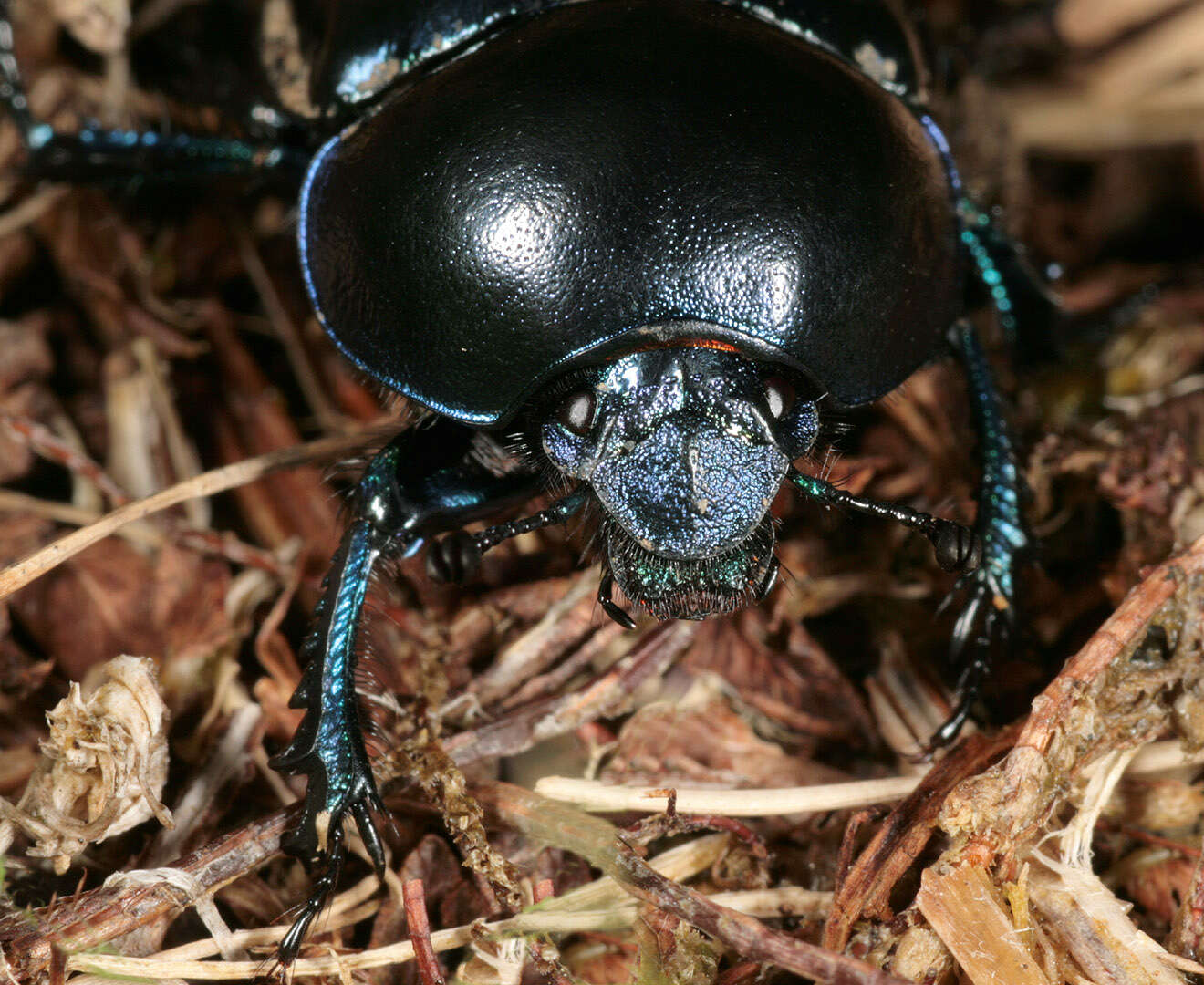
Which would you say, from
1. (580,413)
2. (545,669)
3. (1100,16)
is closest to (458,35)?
(580,413)

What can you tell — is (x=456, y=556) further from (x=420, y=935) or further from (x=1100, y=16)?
(x=1100, y=16)

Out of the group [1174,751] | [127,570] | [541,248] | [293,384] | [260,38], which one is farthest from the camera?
[293,384]

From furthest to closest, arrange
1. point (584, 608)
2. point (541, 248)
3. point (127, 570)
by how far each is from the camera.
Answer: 1. point (127, 570)
2. point (584, 608)
3. point (541, 248)

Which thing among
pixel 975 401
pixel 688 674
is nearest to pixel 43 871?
pixel 688 674

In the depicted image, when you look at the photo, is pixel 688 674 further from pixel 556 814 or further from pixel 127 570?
pixel 127 570

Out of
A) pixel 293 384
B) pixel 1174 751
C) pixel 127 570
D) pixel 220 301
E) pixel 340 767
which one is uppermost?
pixel 220 301

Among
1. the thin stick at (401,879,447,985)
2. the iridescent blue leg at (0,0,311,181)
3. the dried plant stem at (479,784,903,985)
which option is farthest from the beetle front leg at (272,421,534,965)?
the iridescent blue leg at (0,0,311,181)

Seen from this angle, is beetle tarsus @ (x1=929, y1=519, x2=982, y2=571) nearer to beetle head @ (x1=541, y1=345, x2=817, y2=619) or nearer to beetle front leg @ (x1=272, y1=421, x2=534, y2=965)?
beetle head @ (x1=541, y1=345, x2=817, y2=619)
